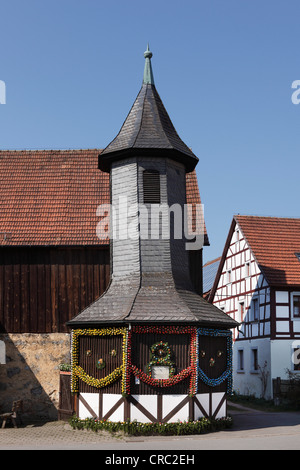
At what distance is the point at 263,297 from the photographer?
29.2m

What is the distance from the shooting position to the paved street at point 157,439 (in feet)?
48.1

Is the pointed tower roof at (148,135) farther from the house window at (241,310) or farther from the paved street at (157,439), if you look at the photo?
the house window at (241,310)

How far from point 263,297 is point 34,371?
1233cm

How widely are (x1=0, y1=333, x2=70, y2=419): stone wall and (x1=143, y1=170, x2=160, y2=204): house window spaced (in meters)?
5.34

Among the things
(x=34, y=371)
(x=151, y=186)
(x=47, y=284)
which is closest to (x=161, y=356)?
(x=34, y=371)

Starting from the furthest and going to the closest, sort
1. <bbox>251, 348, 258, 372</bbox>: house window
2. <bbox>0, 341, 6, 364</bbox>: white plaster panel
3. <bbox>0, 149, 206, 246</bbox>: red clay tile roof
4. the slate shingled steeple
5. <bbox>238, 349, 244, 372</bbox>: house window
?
<bbox>238, 349, 244, 372</bbox>: house window
<bbox>251, 348, 258, 372</bbox>: house window
<bbox>0, 149, 206, 246</bbox>: red clay tile roof
<bbox>0, 341, 6, 364</bbox>: white plaster panel
the slate shingled steeple

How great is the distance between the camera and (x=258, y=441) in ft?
51.1

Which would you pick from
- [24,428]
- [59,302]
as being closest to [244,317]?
[59,302]

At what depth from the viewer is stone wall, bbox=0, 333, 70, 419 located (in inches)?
813

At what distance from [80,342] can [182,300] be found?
10.6 feet

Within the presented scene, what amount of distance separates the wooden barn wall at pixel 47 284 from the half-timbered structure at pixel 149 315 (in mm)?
1555

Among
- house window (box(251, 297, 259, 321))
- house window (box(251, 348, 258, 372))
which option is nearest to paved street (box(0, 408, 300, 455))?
house window (box(251, 348, 258, 372))

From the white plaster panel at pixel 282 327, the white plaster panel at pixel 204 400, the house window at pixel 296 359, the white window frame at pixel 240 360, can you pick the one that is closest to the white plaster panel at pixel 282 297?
the white plaster panel at pixel 282 327

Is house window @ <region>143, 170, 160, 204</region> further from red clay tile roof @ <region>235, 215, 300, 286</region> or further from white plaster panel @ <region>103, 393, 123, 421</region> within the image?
red clay tile roof @ <region>235, 215, 300, 286</region>
